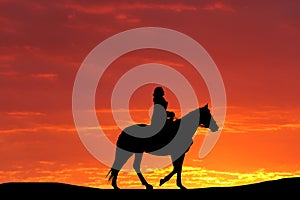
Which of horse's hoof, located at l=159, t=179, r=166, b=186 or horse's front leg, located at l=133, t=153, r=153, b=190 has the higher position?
horse's front leg, located at l=133, t=153, r=153, b=190

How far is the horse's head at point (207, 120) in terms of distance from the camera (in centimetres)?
3312

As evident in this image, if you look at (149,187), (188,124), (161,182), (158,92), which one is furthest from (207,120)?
(149,187)

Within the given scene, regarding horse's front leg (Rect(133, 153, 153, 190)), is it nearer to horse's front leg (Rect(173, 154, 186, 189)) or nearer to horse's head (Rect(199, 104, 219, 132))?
horse's front leg (Rect(173, 154, 186, 189))

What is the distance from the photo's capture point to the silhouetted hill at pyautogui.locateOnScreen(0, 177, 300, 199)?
2988cm

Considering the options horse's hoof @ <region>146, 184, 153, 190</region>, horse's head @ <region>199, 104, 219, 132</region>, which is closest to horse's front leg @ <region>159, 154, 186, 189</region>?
horse's hoof @ <region>146, 184, 153, 190</region>

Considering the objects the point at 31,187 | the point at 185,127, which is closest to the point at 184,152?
the point at 185,127

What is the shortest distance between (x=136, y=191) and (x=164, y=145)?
292cm

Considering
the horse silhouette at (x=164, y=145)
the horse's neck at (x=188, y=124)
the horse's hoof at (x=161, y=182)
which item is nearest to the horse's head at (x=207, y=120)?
the horse silhouette at (x=164, y=145)

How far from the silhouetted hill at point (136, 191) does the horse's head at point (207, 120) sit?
A: 3.22m

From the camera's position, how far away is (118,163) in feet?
108

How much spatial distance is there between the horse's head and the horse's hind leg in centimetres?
317

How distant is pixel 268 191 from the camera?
1185 inches

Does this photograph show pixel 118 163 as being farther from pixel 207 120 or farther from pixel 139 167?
pixel 207 120

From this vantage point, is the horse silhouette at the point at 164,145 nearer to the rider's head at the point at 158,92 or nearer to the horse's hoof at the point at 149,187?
the horse's hoof at the point at 149,187
